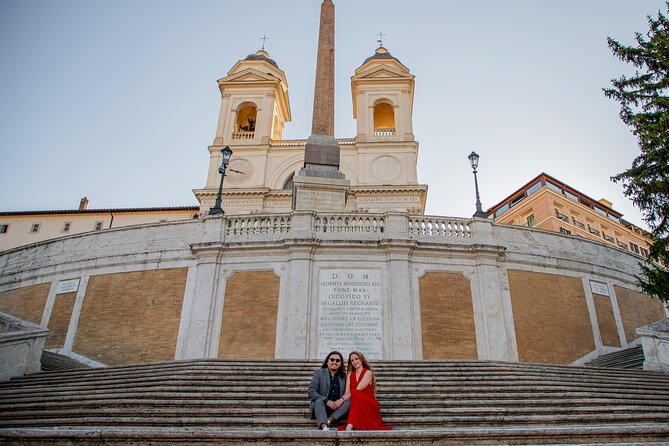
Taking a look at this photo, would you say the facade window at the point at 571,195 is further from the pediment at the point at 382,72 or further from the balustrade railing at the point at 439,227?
the balustrade railing at the point at 439,227

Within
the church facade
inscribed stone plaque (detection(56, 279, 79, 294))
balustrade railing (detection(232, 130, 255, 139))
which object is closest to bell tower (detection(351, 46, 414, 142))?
balustrade railing (detection(232, 130, 255, 139))

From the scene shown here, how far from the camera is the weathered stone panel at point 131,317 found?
13.2 metres

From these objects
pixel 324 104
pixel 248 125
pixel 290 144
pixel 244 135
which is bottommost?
pixel 324 104

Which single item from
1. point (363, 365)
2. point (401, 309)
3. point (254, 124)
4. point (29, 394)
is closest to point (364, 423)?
point (363, 365)

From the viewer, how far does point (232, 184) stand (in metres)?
30.8

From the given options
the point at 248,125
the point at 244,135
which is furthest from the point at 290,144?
the point at 248,125

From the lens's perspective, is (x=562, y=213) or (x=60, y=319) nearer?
(x=60, y=319)

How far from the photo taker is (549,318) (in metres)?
14.0

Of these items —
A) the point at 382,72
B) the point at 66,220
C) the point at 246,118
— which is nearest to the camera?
the point at 382,72

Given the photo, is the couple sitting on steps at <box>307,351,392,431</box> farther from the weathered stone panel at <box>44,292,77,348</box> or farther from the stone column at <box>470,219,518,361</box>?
the weathered stone panel at <box>44,292,77,348</box>

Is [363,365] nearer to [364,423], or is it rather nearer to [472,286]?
[364,423]

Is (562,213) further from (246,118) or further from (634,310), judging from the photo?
(634,310)

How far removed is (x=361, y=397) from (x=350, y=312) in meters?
6.93

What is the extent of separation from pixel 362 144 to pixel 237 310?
66.1 feet
